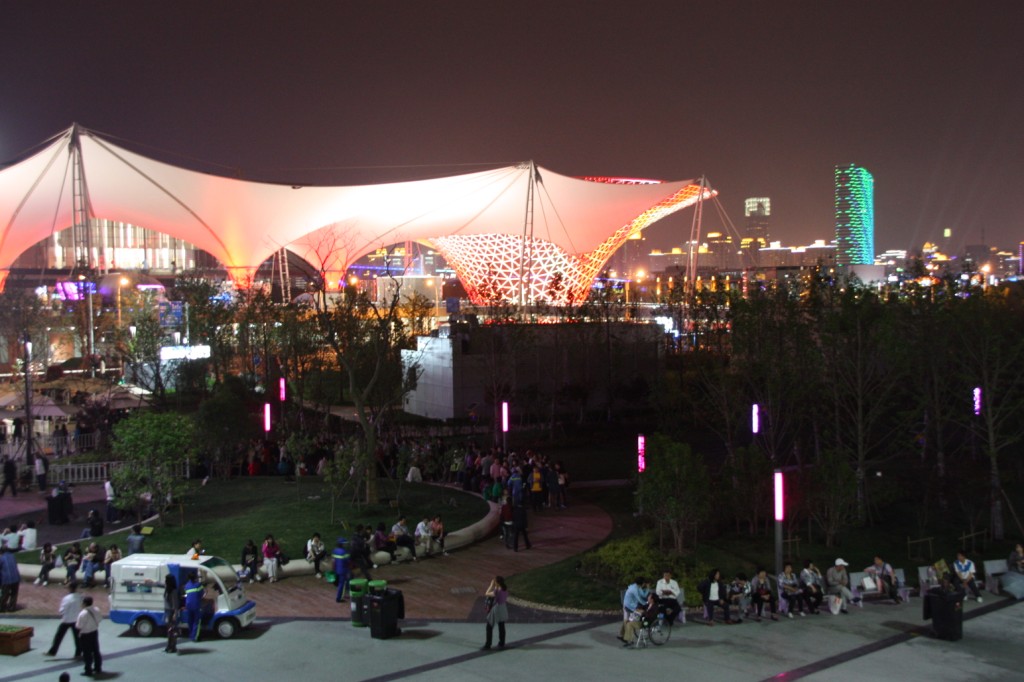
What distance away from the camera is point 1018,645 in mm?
12312

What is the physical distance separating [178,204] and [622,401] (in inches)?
1054

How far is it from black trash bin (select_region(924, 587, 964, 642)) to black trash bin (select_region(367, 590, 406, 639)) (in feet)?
22.4

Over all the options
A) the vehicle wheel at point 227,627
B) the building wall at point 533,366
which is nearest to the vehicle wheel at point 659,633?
the vehicle wheel at point 227,627

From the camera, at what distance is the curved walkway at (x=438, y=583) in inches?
538

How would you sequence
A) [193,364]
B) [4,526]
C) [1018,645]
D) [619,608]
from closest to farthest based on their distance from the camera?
[1018,645] → [619,608] → [4,526] → [193,364]

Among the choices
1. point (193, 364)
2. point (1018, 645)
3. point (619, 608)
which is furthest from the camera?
point (193, 364)

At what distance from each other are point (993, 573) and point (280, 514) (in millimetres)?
12398

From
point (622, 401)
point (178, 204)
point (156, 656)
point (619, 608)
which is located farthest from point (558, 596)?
point (178, 204)

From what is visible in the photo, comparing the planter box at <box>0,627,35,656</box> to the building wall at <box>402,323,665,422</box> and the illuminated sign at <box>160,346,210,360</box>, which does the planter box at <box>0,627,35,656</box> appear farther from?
the illuminated sign at <box>160,346,210,360</box>

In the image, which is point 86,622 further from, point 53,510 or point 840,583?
point 840,583

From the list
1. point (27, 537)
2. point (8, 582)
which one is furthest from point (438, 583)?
point (27, 537)

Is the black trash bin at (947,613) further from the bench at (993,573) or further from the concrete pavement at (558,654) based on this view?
the bench at (993,573)

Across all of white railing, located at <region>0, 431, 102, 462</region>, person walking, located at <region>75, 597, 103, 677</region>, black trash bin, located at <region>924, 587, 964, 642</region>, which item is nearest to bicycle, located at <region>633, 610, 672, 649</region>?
black trash bin, located at <region>924, 587, 964, 642</region>

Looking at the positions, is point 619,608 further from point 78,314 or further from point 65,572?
point 78,314
